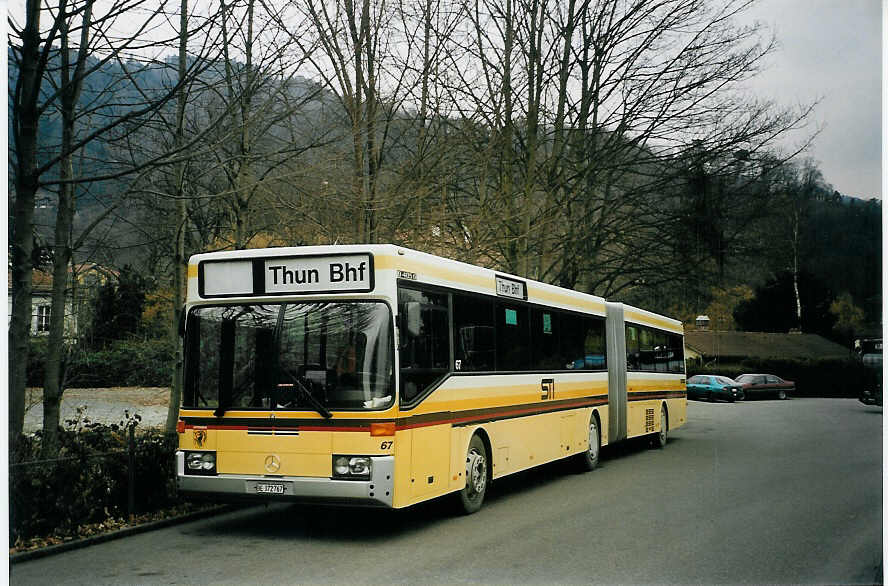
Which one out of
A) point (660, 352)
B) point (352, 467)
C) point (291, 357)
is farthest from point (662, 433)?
point (291, 357)

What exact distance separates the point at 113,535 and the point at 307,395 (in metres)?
2.44

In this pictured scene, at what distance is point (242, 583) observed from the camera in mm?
8391

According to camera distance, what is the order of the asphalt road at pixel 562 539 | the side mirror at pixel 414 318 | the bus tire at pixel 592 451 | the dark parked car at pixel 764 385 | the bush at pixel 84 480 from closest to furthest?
the asphalt road at pixel 562 539 < the bush at pixel 84 480 < the side mirror at pixel 414 318 < the bus tire at pixel 592 451 < the dark parked car at pixel 764 385

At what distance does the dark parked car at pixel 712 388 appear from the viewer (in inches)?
1039

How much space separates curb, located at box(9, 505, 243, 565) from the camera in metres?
9.26

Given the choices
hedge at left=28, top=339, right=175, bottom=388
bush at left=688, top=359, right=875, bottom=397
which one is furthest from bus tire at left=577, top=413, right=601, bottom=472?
hedge at left=28, top=339, right=175, bottom=388

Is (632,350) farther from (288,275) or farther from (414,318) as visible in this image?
(288,275)

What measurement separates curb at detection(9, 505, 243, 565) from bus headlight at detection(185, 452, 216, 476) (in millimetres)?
882

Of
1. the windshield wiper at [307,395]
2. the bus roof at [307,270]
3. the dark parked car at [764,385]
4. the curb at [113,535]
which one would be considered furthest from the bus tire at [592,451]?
the windshield wiper at [307,395]

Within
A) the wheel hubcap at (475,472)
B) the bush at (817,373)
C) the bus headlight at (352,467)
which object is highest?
the bush at (817,373)

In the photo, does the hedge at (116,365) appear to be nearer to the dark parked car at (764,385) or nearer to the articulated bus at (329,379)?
the articulated bus at (329,379)

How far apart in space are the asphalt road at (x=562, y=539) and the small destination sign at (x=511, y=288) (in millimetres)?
2764

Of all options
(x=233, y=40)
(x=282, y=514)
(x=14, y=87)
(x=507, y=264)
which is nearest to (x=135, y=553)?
(x=282, y=514)

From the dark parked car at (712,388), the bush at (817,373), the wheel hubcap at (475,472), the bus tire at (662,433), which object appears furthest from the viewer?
the dark parked car at (712,388)
